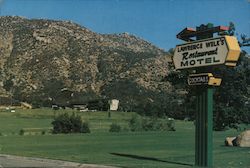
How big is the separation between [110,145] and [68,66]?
42929mm

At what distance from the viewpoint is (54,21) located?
258 ft

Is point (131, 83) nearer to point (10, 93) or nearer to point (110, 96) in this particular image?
point (110, 96)

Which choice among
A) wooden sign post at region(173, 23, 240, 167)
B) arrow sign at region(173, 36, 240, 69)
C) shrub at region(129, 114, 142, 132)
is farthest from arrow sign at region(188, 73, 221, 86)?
shrub at region(129, 114, 142, 132)

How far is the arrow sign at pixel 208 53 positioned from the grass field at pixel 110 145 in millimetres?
3516

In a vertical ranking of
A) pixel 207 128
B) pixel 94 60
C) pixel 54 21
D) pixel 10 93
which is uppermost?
pixel 54 21

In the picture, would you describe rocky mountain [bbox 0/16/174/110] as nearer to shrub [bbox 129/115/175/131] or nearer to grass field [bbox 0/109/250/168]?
grass field [bbox 0/109/250/168]

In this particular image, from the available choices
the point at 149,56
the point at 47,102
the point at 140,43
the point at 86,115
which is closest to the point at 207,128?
the point at 86,115

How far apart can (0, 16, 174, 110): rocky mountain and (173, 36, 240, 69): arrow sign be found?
49234 millimetres

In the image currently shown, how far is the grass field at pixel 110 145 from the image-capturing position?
20.0 meters

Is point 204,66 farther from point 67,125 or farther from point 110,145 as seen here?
point 67,125

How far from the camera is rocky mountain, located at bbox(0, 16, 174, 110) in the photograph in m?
67.0

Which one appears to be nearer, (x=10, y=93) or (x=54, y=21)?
(x=10, y=93)

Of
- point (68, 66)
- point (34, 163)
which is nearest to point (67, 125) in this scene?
point (68, 66)

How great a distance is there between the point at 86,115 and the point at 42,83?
7334mm
